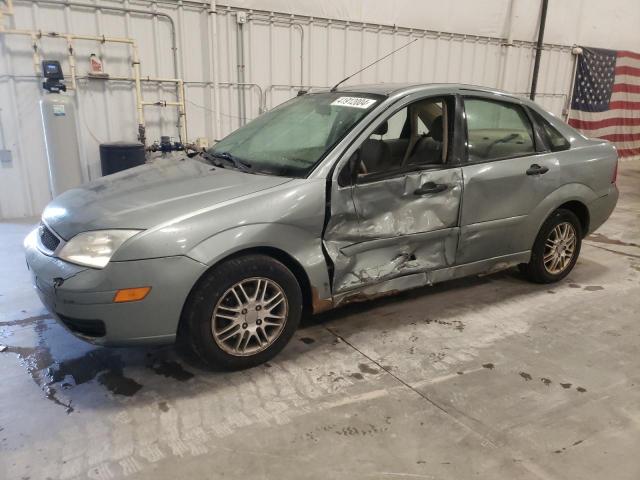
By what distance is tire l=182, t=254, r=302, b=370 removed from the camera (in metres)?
2.43

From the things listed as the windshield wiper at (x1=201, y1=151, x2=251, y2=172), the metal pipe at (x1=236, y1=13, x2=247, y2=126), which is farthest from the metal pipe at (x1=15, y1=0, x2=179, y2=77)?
the windshield wiper at (x1=201, y1=151, x2=251, y2=172)

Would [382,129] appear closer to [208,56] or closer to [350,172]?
[350,172]

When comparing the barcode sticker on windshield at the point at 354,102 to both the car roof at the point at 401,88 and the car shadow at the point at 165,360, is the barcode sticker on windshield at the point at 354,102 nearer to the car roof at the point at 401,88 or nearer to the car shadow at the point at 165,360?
the car roof at the point at 401,88

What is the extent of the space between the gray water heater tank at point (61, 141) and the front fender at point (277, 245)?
12.9ft

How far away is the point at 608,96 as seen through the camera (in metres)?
11.1

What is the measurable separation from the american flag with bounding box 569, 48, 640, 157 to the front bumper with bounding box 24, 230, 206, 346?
10572 millimetres

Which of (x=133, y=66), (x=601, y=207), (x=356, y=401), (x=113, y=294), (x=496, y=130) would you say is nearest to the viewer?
(x=113, y=294)

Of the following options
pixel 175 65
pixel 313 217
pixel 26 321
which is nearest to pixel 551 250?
pixel 313 217

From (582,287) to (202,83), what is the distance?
5036 millimetres

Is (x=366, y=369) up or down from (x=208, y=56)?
down

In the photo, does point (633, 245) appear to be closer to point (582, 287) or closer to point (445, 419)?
point (582, 287)

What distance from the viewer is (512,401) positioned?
97.0 inches

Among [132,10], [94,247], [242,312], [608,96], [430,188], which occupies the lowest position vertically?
[242,312]

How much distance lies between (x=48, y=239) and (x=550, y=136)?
131 inches
